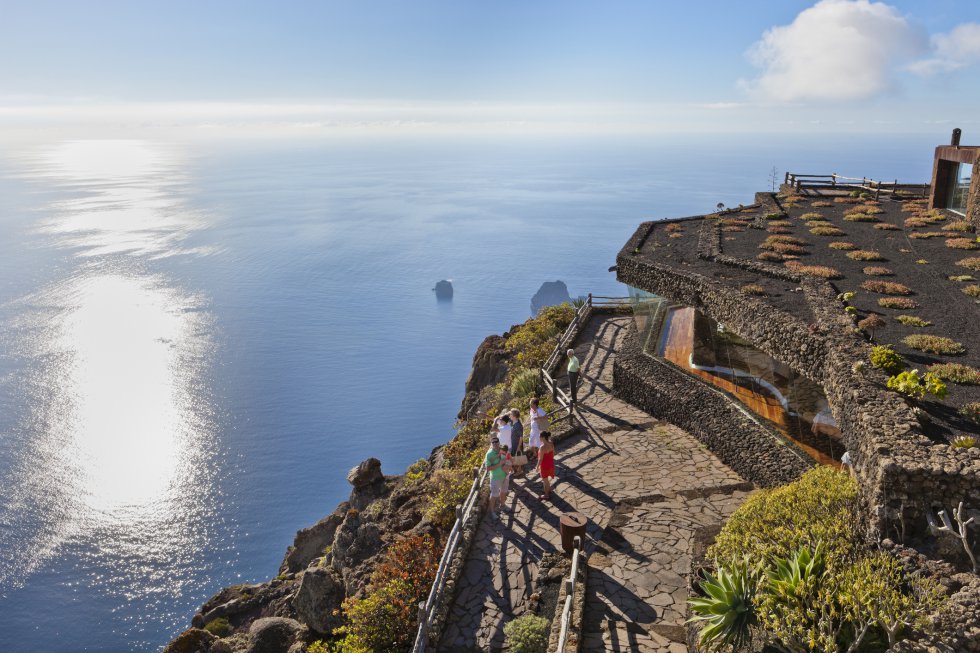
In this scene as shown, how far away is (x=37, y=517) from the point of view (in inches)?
2916

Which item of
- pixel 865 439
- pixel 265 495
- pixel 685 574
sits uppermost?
pixel 865 439

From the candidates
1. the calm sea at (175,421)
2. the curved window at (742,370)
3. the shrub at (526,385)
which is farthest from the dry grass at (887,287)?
the calm sea at (175,421)

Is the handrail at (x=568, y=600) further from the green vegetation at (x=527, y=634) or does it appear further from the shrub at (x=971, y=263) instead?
the shrub at (x=971, y=263)

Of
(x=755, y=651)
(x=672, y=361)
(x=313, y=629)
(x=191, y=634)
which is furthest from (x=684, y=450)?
(x=191, y=634)

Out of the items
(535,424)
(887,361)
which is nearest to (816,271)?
(887,361)

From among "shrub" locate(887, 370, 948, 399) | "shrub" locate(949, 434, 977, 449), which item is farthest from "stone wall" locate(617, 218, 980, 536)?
"shrub" locate(949, 434, 977, 449)

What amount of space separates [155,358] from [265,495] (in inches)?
2285

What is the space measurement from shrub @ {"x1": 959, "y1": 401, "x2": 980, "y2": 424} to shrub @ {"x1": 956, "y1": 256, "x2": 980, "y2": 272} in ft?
41.0

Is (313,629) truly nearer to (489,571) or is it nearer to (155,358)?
(489,571)

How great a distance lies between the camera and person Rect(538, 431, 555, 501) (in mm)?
14194

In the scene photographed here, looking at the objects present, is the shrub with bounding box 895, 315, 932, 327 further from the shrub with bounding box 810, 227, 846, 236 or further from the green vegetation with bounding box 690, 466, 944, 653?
the shrub with bounding box 810, 227, 846, 236

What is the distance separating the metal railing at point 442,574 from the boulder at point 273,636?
1001 cm

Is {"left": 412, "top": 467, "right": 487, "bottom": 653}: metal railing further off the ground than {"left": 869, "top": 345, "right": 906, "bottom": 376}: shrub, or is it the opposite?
{"left": 869, "top": 345, "right": 906, "bottom": 376}: shrub

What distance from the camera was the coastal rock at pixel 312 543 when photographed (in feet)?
103
